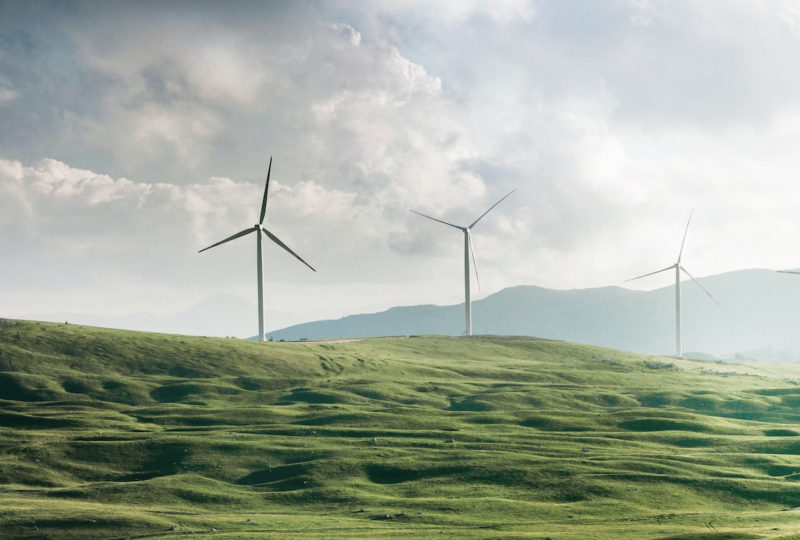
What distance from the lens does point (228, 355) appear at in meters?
190

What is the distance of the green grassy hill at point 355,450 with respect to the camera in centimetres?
8219

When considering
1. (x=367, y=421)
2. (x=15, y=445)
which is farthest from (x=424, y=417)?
(x=15, y=445)

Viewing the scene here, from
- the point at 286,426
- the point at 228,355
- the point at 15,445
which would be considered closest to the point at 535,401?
the point at 286,426

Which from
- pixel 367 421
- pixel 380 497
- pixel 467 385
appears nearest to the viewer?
pixel 380 497

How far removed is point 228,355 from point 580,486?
10941 centimetres

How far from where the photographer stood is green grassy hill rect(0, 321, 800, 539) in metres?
82.2

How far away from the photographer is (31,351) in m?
174

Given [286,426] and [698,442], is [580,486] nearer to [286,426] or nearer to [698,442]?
[698,442]

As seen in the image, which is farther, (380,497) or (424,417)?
(424,417)

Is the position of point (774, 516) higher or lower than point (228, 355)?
lower

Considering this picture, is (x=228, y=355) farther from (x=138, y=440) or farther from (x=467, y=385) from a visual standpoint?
(x=138, y=440)

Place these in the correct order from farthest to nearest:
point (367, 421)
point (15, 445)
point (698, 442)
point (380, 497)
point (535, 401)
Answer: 1. point (535, 401)
2. point (367, 421)
3. point (698, 442)
4. point (15, 445)
5. point (380, 497)

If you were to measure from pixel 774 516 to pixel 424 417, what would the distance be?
2704 inches

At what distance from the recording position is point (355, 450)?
115688mm
